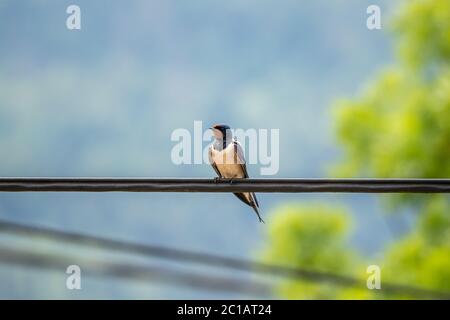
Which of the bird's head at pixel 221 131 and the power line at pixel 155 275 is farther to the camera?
the power line at pixel 155 275

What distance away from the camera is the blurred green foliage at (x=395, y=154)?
20.0m

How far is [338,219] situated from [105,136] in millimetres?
39808

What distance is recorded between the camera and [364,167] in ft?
69.7

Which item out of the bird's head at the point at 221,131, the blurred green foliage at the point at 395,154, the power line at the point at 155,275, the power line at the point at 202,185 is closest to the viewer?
the power line at the point at 202,185

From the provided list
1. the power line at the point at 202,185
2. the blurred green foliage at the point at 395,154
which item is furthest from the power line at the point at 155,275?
the power line at the point at 202,185

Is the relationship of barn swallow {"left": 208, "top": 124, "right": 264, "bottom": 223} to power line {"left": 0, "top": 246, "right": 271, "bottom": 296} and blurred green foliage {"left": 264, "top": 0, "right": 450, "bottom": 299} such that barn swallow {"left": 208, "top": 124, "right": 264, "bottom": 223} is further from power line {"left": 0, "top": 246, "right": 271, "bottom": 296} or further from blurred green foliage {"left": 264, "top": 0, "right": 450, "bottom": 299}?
blurred green foliage {"left": 264, "top": 0, "right": 450, "bottom": 299}

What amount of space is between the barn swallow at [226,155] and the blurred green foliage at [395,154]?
11.8 metres

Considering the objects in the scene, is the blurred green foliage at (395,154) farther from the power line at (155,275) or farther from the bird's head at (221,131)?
the bird's head at (221,131)

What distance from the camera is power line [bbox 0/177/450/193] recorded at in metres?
5.66

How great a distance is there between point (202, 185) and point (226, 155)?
211 centimetres

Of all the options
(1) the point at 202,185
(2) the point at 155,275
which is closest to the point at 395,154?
(2) the point at 155,275
